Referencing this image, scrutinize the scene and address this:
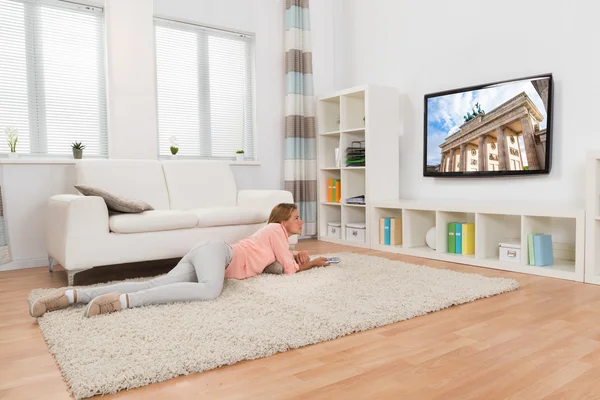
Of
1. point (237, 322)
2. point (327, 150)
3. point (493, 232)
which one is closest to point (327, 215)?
point (327, 150)

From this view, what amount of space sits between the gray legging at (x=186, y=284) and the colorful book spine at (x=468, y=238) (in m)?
1.97

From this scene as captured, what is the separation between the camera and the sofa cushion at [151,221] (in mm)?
3016

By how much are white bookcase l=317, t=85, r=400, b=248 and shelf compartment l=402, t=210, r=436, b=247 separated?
0.45 m

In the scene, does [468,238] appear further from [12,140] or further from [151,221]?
[12,140]

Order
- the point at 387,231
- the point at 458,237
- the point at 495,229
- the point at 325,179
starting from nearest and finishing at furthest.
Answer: the point at 495,229 → the point at 458,237 → the point at 387,231 → the point at 325,179

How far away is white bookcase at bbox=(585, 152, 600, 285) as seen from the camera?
2873 millimetres

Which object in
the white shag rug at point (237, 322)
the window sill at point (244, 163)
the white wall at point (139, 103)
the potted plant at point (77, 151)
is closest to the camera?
the white shag rug at point (237, 322)

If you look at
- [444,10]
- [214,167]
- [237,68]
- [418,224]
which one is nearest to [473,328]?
[418,224]

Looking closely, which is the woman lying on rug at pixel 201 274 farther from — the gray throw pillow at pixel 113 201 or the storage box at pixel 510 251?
the storage box at pixel 510 251

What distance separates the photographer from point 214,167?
14.0 feet

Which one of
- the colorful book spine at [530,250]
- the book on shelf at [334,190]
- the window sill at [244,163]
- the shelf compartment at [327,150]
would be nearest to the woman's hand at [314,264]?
the colorful book spine at [530,250]

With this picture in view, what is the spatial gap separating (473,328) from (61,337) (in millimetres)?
1703

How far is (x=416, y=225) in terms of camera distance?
4.13 meters

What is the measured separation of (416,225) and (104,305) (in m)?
2.75
